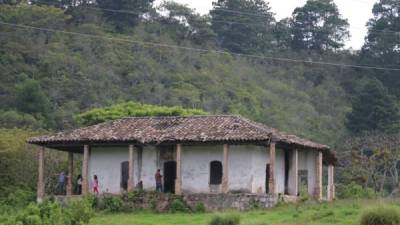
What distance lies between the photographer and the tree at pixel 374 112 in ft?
232

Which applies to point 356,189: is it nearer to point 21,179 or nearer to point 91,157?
point 91,157

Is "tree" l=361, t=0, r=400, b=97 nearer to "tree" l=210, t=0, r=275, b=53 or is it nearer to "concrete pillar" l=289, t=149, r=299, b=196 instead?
"tree" l=210, t=0, r=275, b=53

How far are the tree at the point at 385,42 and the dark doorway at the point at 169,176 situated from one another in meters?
48.3

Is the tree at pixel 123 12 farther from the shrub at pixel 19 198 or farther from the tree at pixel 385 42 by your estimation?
the shrub at pixel 19 198

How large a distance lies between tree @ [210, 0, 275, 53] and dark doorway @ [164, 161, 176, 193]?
180 ft

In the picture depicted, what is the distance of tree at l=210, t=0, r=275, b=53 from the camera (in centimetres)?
9331

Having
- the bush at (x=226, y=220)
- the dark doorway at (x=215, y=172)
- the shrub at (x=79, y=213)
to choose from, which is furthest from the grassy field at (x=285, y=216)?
the dark doorway at (x=215, y=172)

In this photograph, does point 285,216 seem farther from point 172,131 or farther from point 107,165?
point 107,165

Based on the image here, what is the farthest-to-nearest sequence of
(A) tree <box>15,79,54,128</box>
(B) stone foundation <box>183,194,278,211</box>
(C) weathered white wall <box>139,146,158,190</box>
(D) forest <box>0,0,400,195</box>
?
(D) forest <box>0,0,400,195</box>, (A) tree <box>15,79,54,128</box>, (C) weathered white wall <box>139,146,158,190</box>, (B) stone foundation <box>183,194,278,211</box>

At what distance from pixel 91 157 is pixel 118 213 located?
203 inches

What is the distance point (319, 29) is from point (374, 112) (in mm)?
25560

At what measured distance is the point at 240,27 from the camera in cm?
9344

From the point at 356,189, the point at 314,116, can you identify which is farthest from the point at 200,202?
the point at 314,116

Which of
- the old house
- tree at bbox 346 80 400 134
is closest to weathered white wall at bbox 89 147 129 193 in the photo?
the old house
